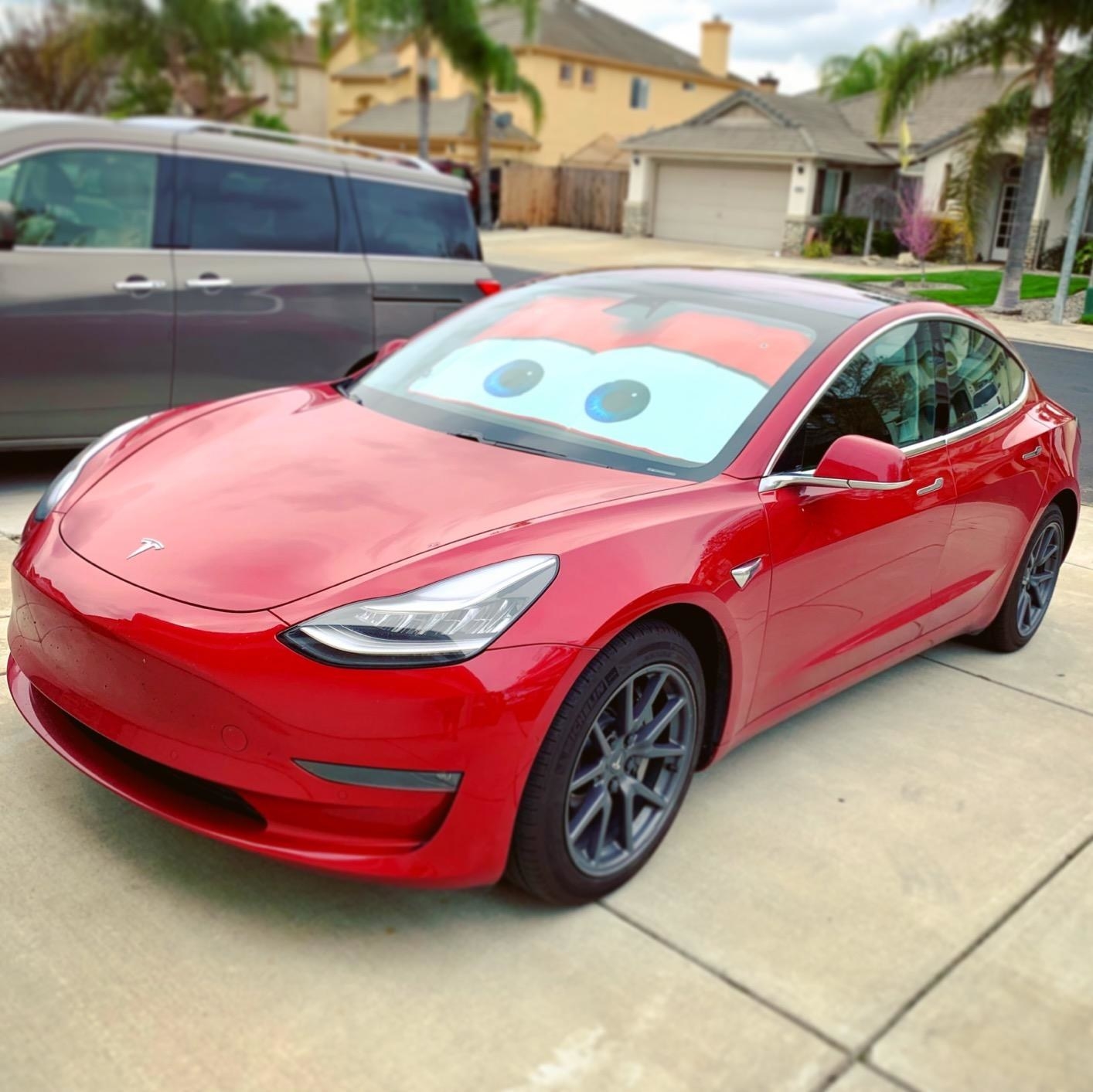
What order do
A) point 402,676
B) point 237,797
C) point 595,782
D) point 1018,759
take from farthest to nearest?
point 1018,759, point 595,782, point 237,797, point 402,676

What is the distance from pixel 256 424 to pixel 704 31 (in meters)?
57.6

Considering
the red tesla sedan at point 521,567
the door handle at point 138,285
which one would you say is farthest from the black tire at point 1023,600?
the door handle at point 138,285

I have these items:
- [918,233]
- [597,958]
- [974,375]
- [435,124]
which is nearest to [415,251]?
[974,375]

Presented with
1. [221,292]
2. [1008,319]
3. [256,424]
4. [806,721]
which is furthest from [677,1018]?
[1008,319]

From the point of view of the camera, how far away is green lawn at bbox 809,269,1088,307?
845 inches

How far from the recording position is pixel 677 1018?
2.56 m

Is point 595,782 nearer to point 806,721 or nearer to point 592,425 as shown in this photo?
point 592,425

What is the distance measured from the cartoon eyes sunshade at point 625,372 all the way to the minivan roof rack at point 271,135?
298cm

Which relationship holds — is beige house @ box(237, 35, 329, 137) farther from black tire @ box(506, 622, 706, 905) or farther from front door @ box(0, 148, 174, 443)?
black tire @ box(506, 622, 706, 905)

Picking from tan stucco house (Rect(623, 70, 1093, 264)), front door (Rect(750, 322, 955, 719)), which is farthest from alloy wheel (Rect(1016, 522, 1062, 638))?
tan stucco house (Rect(623, 70, 1093, 264))

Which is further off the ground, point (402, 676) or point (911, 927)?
point (402, 676)

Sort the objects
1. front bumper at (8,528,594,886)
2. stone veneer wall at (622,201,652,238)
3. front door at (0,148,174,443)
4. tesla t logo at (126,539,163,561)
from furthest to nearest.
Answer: stone veneer wall at (622,201,652,238), front door at (0,148,174,443), tesla t logo at (126,539,163,561), front bumper at (8,528,594,886)

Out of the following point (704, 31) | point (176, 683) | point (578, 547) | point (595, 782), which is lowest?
point (595, 782)

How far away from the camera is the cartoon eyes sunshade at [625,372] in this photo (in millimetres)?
3527
